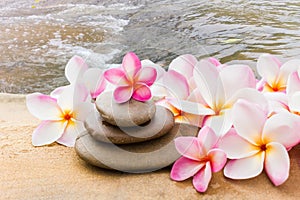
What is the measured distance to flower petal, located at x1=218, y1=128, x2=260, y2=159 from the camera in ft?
3.22

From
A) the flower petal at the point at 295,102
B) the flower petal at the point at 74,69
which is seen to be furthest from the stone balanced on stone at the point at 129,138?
the flower petal at the point at 295,102

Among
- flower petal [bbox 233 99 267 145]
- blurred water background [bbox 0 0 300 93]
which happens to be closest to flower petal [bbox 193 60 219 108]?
flower petal [bbox 233 99 267 145]

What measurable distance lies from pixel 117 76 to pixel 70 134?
29 cm

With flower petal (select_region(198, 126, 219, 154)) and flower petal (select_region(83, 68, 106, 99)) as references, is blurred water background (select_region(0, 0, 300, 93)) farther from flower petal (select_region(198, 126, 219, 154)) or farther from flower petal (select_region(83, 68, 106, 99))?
flower petal (select_region(198, 126, 219, 154))

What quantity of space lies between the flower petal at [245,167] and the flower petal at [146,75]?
1.03 feet

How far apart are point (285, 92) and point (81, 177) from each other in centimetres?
69

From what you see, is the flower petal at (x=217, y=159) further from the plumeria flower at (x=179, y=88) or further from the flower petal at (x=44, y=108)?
the flower petal at (x=44, y=108)

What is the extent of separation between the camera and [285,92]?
1.21 metres

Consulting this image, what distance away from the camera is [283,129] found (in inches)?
37.4

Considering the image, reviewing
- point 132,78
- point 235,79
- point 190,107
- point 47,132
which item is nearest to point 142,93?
point 132,78

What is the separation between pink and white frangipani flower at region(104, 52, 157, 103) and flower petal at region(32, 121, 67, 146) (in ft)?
0.91

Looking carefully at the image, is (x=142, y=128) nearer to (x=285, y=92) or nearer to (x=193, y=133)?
(x=193, y=133)

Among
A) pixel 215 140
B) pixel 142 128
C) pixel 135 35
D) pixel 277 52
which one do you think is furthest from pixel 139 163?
pixel 135 35

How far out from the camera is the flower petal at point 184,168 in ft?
3.22
